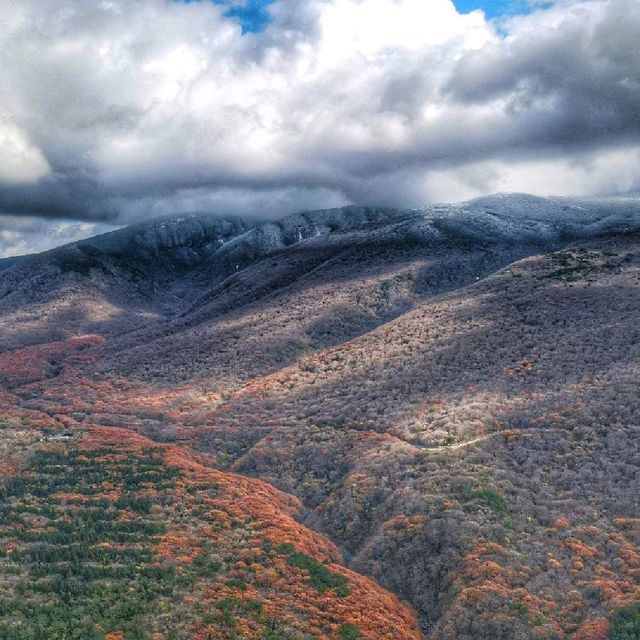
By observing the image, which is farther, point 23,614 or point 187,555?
point 187,555

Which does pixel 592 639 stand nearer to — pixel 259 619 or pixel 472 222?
pixel 259 619

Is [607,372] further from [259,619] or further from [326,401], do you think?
[259,619]

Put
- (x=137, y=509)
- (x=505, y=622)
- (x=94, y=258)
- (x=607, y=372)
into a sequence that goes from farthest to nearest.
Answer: (x=94, y=258), (x=607, y=372), (x=137, y=509), (x=505, y=622)

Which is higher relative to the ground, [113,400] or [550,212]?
[550,212]

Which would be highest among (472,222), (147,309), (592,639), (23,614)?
(472,222)

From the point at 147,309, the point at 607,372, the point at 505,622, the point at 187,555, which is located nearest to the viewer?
the point at 505,622

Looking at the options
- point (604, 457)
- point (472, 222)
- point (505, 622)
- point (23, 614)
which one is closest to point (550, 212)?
point (472, 222)

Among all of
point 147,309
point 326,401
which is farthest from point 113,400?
point 147,309
